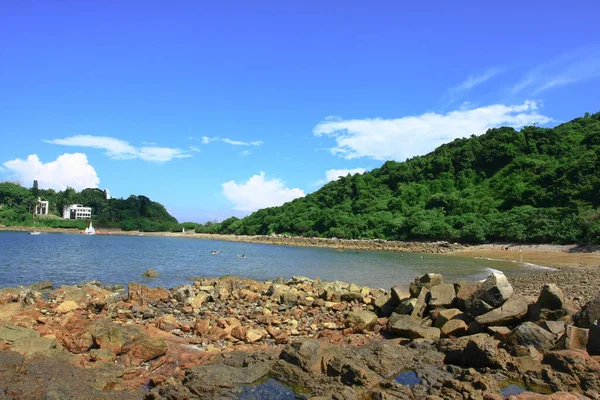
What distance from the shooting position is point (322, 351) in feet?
29.8

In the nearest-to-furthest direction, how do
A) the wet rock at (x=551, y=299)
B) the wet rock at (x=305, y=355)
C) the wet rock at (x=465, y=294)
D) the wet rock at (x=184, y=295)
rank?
the wet rock at (x=305, y=355)
the wet rock at (x=551, y=299)
the wet rock at (x=465, y=294)
the wet rock at (x=184, y=295)

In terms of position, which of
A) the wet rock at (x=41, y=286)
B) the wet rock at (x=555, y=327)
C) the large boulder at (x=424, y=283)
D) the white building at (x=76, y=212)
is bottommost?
the wet rock at (x=41, y=286)

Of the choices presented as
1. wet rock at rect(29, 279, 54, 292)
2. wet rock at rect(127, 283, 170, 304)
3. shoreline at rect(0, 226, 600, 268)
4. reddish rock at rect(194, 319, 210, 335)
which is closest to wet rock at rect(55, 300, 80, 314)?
wet rock at rect(127, 283, 170, 304)

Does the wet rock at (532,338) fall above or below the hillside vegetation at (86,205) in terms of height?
below

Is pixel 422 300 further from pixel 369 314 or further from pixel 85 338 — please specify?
pixel 85 338

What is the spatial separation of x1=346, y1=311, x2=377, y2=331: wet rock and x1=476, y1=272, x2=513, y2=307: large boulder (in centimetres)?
311

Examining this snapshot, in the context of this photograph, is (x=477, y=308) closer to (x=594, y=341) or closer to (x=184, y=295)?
(x=594, y=341)

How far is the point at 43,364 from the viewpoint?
27.8 ft

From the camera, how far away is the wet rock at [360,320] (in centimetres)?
1265

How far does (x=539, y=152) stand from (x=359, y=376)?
97814 millimetres

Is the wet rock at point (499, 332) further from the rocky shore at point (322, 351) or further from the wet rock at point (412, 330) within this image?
the wet rock at point (412, 330)

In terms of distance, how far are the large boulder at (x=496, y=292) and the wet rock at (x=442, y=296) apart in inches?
53.0

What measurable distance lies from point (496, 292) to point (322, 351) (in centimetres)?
529

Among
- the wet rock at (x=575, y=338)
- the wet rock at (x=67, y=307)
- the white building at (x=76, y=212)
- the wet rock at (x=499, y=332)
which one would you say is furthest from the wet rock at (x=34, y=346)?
the white building at (x=76, y=212)
